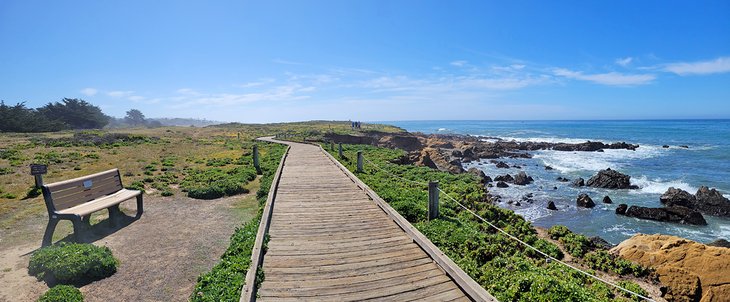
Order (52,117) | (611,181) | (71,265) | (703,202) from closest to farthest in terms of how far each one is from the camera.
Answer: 1. (71,265)
2. (703,202)
3. (611,181)
4. (52,117)

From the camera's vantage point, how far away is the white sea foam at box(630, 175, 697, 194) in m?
24.6

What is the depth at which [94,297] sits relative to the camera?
223 inches

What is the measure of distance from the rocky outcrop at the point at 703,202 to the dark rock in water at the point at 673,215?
261 cm

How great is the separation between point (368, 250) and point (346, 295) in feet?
5.54

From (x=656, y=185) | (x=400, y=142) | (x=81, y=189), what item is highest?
(x=81, y=189)

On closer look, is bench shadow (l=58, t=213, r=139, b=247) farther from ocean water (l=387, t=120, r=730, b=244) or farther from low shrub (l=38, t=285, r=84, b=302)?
ocean water (l=387, t=120, r=730, b=244)

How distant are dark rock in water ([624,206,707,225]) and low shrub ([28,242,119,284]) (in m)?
20.8

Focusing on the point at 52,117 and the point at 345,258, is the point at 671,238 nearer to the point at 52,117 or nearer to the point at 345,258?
the point at 345,258

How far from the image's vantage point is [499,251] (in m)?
7.76

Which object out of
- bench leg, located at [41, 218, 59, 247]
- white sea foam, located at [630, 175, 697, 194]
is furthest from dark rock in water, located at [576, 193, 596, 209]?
bench leg, located at [41, 218, 59, 247]

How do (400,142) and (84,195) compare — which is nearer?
(84,195)

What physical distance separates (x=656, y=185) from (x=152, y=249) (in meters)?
32.4

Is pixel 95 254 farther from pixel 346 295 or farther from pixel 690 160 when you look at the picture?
pixel 690 160

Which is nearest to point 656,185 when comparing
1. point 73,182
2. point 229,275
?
point 229,275
